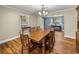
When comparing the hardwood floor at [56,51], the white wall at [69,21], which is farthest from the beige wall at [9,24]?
the white wall at [69,21]

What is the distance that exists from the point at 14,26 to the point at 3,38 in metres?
0.37

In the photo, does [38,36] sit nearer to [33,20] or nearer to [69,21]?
[33,20]

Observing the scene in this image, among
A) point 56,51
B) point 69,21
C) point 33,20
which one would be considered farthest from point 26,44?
point 69,21

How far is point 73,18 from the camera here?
2006 mm

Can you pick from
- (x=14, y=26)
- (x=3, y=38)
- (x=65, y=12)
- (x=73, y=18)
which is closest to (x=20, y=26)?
(x=14, y=26)

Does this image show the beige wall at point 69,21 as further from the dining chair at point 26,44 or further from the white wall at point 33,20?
the dining chair at point 26,44

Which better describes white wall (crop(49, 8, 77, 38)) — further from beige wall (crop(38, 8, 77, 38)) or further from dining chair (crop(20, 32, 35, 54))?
dining chair (crop(20, 32, 35, 54))

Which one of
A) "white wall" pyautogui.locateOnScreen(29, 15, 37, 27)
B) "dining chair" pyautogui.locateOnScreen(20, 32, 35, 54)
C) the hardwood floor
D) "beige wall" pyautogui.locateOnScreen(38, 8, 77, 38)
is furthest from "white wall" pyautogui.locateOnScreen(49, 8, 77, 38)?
"dining chair" pyautogui.locateOnScreen(20, 32, 35, 54)

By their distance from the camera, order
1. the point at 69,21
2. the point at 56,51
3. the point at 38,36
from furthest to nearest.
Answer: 1. the point at 38,36
2. the point at 56,51
3. the point at 69,21

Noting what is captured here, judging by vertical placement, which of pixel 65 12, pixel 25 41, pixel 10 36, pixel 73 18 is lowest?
pixel 25 41

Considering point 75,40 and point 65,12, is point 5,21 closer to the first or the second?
point 65,12

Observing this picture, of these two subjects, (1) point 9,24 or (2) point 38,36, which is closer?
(1) point 9,24

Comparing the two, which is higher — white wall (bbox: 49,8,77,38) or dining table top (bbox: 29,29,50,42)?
white wall (bbox: 49,8,77,38)
